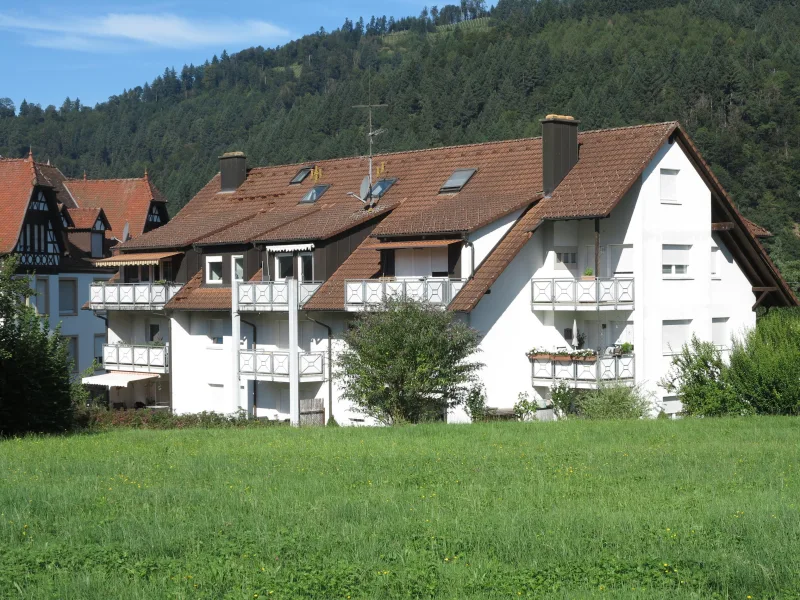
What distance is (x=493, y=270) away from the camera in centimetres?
3216

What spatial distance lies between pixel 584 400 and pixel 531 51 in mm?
102349

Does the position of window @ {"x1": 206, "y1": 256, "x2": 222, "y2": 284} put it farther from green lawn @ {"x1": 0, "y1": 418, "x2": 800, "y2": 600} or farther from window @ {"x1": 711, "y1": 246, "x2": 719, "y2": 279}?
green lawn @ {"x1": 0, "y1": 418, "x2": 800, "y2": 600}

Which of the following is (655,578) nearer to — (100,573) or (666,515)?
(666,515)

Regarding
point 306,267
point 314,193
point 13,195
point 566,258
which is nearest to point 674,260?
point 566,258

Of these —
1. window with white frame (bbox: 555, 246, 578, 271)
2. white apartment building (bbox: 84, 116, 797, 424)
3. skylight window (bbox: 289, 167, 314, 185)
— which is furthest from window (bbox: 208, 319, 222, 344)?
window with white frame (bbox: 555, 246, 578, 271)

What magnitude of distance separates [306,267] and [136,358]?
353 inches

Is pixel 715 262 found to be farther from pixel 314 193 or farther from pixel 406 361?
pixel 314 193

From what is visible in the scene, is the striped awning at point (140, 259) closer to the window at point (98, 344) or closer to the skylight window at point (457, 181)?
the skylight window at point (457, 181)

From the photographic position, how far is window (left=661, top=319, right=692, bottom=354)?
3434cm

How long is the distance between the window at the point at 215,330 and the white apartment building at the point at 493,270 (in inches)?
2.7

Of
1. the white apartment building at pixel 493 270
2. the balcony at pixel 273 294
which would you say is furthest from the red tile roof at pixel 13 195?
the balcony at pixel 273 294

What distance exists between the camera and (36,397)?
83.7 feet

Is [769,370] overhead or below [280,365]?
below

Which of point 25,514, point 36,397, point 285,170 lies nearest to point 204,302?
point 285,170
